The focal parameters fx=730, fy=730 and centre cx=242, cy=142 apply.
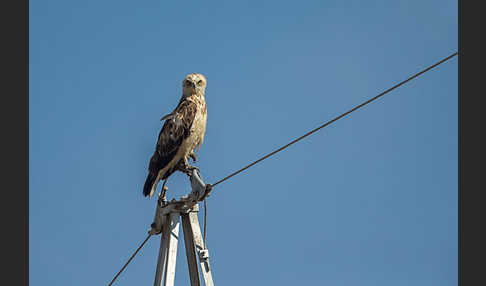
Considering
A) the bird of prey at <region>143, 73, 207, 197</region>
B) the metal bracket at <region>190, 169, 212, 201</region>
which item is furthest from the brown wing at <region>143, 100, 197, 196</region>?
the metal bracket at <region>190, 169, 212, 201</region>

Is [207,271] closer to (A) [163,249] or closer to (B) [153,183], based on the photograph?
(A) [163,249]

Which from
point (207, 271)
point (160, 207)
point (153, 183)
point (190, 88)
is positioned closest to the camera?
point (207, 271)

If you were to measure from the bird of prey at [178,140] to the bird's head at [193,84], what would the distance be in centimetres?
2

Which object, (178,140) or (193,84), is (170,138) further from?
(193,84)

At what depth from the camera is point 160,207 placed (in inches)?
293

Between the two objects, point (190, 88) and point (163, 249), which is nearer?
point (163, 249)

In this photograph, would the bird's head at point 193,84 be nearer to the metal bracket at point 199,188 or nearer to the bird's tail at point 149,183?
the bird's tail at point 149,183

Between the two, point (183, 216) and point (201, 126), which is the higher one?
point (201, 126)

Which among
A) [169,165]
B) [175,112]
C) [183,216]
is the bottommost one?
[183,216]

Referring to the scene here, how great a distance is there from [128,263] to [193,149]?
1602mm

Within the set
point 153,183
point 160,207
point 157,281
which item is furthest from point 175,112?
point 157,281

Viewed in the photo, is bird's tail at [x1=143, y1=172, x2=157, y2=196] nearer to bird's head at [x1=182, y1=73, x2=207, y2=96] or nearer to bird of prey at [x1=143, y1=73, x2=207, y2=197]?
bird of prey at [x1=143, y1=73, x2=207, y2=197]

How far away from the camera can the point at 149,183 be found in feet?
26.9

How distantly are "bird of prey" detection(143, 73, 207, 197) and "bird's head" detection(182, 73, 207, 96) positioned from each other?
0.06 feet
